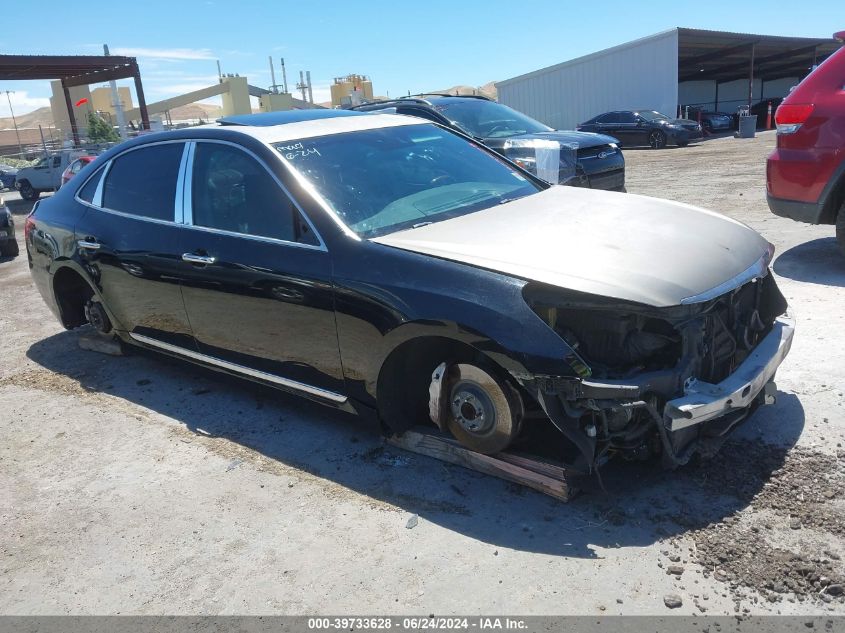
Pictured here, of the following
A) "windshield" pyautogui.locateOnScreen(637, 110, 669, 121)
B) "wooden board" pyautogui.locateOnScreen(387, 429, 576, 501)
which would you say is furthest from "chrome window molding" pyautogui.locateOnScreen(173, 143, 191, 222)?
"windshield" pyautogui.locateOnScreen(637, 110, 669, 121)

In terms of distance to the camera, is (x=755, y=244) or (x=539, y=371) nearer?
(x=539, y=371)

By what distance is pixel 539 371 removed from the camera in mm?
2740

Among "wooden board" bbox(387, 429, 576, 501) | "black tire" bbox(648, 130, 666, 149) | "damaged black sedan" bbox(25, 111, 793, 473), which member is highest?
"damaged black sedan" bbox(25, 111, 793, 473)

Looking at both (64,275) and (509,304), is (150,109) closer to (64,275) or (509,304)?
(64,275)

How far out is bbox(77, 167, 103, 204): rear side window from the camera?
499 centimetres

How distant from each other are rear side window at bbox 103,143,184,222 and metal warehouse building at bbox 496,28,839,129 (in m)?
25.0

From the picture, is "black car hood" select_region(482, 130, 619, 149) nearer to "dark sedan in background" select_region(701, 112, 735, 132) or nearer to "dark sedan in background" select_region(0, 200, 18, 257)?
"dark sedan in background" select_region(0, 200, 18, 257)

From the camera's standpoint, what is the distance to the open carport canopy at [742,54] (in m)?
27.6

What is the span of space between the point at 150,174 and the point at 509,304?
9.49 feet

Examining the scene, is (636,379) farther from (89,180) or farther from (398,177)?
(89,180)

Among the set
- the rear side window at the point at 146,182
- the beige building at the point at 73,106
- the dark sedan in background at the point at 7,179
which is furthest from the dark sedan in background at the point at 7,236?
the beige building at the point at 73,106

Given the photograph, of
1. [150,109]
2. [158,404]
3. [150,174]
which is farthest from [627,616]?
[150,109]

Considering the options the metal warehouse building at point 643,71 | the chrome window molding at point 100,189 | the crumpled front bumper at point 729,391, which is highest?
the metal warehouse building at point 643,71

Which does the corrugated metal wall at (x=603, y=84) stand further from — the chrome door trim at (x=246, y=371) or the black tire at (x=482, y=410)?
the black tire at (x=482, y=410)
